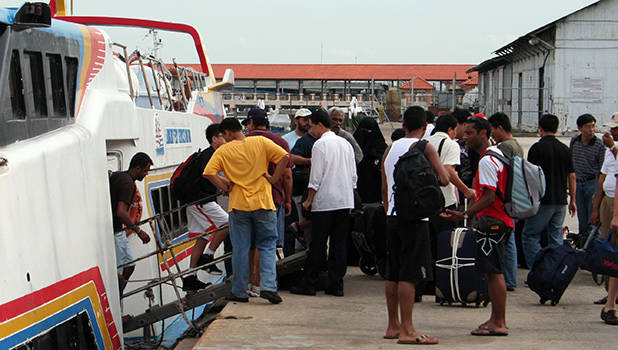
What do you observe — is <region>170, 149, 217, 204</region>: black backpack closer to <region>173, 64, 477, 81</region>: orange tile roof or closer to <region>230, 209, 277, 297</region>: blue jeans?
<region>230, 209, 277, 297</region>: blue jeans

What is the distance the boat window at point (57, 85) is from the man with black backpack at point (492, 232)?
10.6 ft

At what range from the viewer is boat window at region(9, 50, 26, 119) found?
17.4 feet

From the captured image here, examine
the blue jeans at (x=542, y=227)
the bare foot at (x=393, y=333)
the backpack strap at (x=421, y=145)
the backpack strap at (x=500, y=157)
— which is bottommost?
the bare foot at (x=393, y=333)

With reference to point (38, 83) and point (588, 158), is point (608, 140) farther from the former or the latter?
point (38, 83)

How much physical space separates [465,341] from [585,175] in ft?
13.6

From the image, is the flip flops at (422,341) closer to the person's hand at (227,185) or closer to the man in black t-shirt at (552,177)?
the person's hand at (227,185)

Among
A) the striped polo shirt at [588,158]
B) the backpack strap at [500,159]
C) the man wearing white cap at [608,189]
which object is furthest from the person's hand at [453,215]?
the striped polo shirt at [588,158]

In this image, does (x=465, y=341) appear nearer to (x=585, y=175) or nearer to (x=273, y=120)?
(x=585, y=175)

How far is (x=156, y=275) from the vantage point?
31.1 ft

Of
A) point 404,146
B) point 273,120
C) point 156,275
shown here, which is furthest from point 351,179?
point 273,120

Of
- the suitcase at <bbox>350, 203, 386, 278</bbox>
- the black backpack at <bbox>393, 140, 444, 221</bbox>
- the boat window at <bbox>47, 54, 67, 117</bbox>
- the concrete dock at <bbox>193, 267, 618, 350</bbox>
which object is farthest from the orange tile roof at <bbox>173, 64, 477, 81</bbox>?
the black backpack at <bbox>393, 140, 444, 221</bbox>

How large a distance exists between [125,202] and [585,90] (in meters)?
28.8

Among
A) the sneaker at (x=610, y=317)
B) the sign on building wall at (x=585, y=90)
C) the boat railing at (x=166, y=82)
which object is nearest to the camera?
the sneaker at (x=610, y=317)

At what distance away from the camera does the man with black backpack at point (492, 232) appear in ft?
20.9
